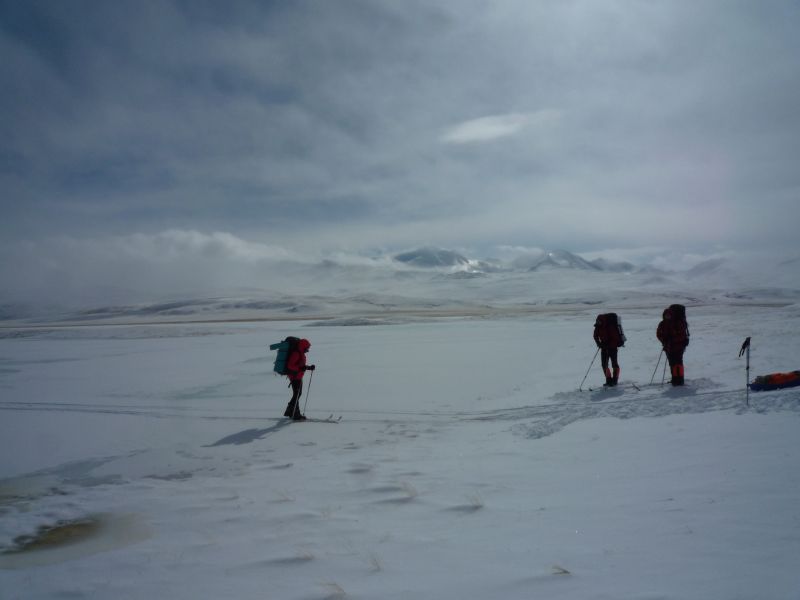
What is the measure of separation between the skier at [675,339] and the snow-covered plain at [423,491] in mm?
387

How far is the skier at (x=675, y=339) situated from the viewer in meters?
9.98

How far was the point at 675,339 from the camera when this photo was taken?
1004cm

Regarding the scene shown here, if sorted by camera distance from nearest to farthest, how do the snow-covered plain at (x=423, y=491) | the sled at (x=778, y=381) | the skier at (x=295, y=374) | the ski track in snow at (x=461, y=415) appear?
the snow-covered plain at (x=423, y=491)
the ski track in snow at (x=461, y=415)
the sled at (x=778, y=381)
the skier at (x=295, y=374)

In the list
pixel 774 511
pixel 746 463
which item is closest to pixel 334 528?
pixel 774 511

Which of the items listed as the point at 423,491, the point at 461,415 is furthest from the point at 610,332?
the point at 423,491

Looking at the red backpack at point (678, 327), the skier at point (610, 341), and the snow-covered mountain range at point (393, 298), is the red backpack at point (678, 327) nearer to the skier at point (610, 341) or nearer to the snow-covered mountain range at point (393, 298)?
the skier at point (610, 341)

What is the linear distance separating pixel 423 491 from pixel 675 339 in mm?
7115

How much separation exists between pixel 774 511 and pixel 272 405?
992 centimetres

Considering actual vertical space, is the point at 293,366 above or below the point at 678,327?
below

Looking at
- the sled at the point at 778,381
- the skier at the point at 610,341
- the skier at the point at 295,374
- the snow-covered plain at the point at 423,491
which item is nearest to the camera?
the snow-covered plain at the point at 423,491

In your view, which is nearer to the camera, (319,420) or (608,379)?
(319,420)

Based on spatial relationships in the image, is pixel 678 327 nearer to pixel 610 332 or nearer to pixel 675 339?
pixel 675 339

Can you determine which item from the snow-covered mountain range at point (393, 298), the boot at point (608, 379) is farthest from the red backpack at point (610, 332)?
the snow-covered mountain range at point (393, 298)

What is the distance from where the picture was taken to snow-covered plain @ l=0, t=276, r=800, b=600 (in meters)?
3.46
